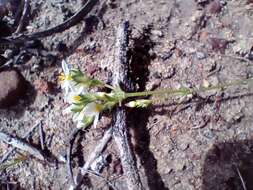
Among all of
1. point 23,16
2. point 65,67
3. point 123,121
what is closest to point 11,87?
point 65,67

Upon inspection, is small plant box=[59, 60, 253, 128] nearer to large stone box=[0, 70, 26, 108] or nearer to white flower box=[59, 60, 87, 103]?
white flower box=[59, 60, 87, 103]

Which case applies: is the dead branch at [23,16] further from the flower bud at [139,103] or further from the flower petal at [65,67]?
the flower bud at [139,103]

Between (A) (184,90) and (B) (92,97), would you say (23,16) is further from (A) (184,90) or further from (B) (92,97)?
(A) (184,90)

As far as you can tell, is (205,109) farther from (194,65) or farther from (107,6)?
(107,6)

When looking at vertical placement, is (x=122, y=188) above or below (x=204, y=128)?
below

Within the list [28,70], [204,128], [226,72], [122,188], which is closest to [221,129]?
[204,128]

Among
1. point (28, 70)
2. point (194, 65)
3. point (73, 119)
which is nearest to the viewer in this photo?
point (73, 119)

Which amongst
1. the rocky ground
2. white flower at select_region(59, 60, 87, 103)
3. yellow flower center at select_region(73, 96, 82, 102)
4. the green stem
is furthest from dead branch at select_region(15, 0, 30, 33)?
the green stem
